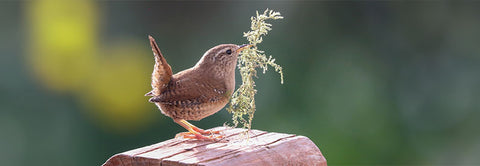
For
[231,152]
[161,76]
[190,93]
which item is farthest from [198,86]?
[231,152]

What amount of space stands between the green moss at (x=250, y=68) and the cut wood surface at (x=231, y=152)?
124mm

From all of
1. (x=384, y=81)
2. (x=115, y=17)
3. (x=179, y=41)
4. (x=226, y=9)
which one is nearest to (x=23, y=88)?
(x=115, y=17)

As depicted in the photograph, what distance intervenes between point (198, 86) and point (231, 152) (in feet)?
1.19

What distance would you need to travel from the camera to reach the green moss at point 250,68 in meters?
2.46

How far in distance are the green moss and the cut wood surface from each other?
0.12m

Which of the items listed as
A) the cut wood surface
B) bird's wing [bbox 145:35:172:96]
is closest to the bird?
bird's wing [bbox 145:35:172:96]

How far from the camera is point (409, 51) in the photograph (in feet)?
14.1

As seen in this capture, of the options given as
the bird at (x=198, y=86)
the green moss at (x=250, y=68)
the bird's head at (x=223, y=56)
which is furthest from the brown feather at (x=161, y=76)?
the green moss at (x=250, y=68)

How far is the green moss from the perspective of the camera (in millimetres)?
2463

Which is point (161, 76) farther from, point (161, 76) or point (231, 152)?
point (231, 152)

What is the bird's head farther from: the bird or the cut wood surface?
the cut wood surface

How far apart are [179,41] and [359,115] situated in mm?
1453

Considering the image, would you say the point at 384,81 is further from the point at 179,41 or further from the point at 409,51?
the point at 179,41

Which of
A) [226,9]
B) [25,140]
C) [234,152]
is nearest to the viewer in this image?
[234,152]
